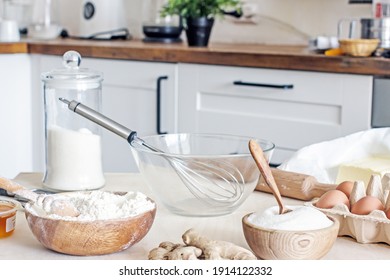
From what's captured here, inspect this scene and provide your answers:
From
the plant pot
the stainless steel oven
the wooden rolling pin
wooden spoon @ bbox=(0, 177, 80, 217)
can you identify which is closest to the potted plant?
the plant pot

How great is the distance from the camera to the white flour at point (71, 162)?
130 centimetres

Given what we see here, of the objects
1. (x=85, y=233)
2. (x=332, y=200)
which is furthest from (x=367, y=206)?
(x=85, y=233)

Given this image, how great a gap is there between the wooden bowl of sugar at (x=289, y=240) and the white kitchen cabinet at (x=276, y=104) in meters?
1.42

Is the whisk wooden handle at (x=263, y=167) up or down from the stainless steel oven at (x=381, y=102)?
up

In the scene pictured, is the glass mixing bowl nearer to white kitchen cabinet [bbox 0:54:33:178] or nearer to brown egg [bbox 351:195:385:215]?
brown egg [bbox 351:195:385:215]

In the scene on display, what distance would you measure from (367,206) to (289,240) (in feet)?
0.63

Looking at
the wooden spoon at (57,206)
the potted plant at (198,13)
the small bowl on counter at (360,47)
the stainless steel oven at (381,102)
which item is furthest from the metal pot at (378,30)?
the wooden spoon at (57,206)

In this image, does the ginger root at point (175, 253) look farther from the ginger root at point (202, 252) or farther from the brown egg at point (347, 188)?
the brown egg at point (347, 188)

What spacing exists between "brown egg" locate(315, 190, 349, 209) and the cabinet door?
1.69 meters

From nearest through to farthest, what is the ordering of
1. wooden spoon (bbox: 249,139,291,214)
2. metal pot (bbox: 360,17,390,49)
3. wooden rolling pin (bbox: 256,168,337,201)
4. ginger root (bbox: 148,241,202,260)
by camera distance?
ginger root (bbox: 148,241,202,260)
wooden spoon (bbox: 249,139,291,214)
wooden rolling pin (bbox: 256,168,337,201)
metal pot (bbox: 360,17,390,49)

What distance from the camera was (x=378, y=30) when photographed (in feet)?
8.18

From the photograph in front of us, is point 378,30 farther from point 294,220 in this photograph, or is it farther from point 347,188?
point 294,220

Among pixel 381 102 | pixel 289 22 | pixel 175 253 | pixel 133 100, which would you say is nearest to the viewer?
pixel 175 253

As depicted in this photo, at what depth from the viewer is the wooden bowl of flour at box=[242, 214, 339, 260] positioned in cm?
88
